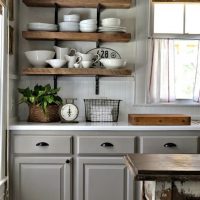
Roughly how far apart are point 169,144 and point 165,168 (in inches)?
64.1

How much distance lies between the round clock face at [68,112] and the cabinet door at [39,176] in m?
0.42

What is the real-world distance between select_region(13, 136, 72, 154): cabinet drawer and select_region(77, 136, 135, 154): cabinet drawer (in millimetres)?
124

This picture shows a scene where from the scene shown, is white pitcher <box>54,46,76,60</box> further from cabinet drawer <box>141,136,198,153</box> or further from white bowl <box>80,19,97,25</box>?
cabinet drawer <box>141,136,198,153</box>

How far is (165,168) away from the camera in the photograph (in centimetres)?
144

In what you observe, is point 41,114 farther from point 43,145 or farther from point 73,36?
point 73,36

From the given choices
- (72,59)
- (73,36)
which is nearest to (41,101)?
(72,59)

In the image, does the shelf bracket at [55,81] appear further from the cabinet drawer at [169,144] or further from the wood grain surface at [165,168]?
the wood grain surface at [165,168]

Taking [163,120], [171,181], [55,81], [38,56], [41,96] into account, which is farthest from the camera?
[55,81]

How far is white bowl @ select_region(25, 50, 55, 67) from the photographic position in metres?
3.34

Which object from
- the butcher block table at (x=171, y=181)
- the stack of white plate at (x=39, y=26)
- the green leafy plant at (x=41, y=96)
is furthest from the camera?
the stack of white plate at (x=39, y=26)

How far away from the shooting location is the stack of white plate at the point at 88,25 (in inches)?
132

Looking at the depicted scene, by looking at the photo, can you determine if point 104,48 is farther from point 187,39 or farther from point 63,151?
point 63,151

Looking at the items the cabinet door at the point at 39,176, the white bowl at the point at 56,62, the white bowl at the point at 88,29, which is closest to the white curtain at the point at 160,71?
the white bowl at the point at 88,29

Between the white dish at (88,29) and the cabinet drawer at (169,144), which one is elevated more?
the white dish at (88,29)
